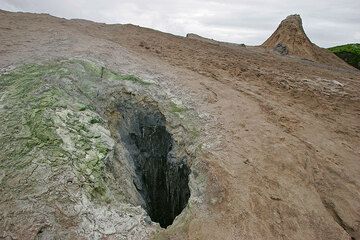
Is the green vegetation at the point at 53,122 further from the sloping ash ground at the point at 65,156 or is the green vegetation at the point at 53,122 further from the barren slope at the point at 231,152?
the barren slope at the point at 231,152

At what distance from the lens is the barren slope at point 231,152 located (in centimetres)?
430

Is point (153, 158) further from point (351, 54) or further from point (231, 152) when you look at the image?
point (351, 54)

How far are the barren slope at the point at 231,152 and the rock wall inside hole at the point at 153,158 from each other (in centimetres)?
46

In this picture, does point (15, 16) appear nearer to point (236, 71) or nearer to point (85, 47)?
point (85, 47)

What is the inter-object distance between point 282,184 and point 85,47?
5.66 m

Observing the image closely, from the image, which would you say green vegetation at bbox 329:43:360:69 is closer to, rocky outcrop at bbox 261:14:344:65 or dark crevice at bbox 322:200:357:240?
rocky outcrop at bbox 261:14:344:65

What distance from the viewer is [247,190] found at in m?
4.96

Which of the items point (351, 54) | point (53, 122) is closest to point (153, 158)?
point (53, 122)

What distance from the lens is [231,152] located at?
5602 mm

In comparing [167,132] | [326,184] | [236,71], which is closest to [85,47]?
[167,132]

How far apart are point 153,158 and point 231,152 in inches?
79.1

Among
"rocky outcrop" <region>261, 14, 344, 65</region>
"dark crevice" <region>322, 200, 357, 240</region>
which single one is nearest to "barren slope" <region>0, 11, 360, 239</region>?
"dark crevice" <region>322, 200, 357, 240</region>

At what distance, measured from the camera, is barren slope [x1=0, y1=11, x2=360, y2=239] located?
430 centimetres

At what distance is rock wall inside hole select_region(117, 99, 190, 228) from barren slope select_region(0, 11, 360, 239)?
1.51 feet
